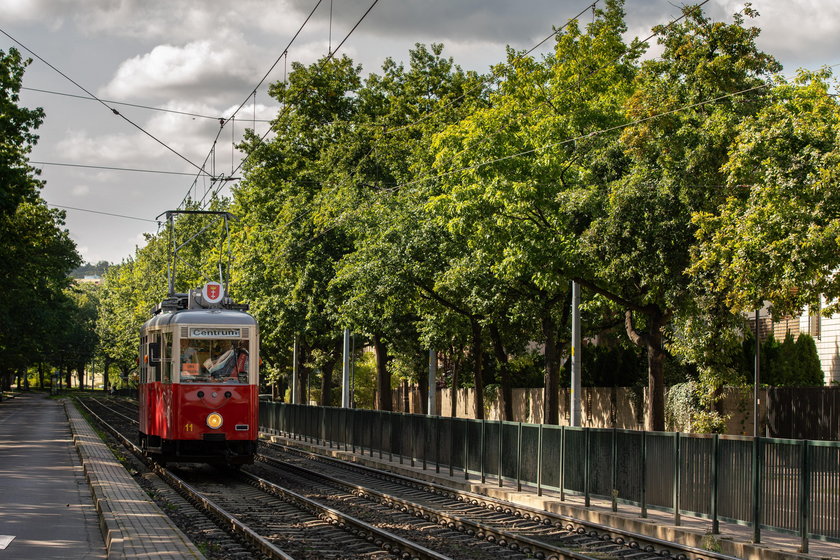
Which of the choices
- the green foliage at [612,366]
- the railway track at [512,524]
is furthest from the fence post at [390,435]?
the green foliage at [612,366]

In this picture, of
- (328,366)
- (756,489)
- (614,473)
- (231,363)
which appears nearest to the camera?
(756,489)

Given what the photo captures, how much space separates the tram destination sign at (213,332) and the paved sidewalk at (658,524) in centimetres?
537

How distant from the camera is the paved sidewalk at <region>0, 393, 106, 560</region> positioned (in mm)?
12406

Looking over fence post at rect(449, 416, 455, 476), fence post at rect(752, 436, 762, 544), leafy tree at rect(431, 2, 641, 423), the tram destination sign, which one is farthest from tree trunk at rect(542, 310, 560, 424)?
fence post at rect(752, 436, 762, 544)

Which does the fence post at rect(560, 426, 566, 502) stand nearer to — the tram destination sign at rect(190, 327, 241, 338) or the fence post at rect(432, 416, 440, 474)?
the fence post at rect(432, 416, 440, 474)

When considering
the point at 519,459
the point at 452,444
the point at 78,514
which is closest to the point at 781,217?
the point at 519,459

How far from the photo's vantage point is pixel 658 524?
1499 centimetres

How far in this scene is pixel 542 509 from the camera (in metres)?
17.9

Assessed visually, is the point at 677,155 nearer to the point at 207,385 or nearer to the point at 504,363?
the point at 207,385

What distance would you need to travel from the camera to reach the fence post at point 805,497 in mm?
12586

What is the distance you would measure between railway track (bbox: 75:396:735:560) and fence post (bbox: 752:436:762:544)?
3.26 feet

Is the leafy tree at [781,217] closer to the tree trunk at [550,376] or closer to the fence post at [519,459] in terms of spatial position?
the fence post at [519,459]

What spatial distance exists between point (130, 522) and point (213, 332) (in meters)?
8.42

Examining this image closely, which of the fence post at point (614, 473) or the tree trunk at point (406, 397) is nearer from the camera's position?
the fence post at point (614, 473)
